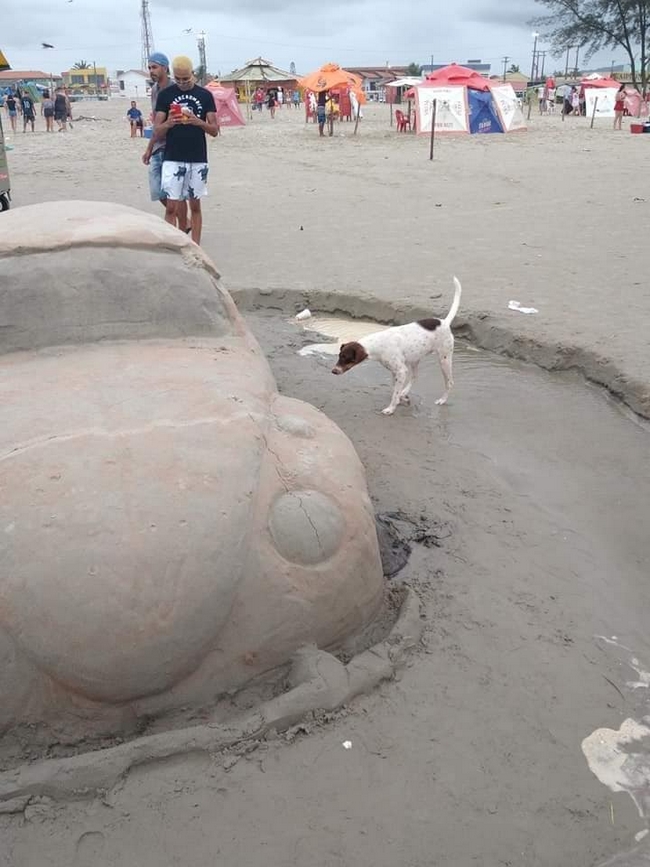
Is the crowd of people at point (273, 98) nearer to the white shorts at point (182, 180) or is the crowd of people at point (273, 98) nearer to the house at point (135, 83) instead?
A: the house at point (135, 83)

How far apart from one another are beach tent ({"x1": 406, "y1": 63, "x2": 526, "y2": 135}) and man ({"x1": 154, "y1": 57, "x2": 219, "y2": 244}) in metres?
20.9

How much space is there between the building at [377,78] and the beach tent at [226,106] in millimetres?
29076

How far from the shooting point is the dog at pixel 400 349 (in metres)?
5.09

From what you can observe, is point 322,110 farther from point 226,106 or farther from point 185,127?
point 185,127

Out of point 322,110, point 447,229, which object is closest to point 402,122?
point 322,110

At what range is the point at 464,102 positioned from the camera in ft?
86.8

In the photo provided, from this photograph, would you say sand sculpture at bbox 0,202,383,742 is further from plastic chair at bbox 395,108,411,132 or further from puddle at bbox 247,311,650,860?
plastic chair at bbox 395,108,411,132

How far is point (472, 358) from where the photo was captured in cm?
641

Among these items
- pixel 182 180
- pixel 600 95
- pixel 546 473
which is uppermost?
pixel 600 95

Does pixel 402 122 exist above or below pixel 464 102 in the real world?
below

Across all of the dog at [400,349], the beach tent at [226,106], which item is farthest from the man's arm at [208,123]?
the beach tent at [226,106]

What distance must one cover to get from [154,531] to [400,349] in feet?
10.4

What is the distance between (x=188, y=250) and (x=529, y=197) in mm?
10555

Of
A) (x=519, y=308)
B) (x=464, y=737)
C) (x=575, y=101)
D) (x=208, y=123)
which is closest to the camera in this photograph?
(x=464, y=737)
